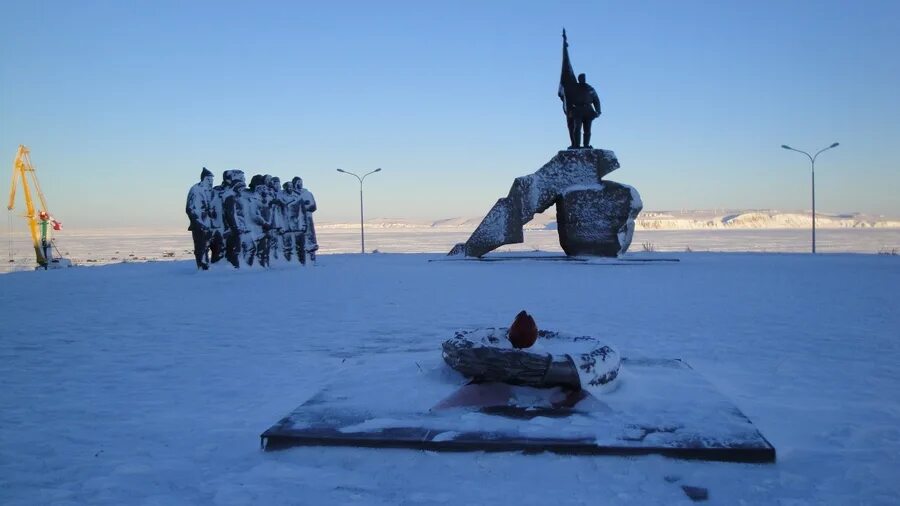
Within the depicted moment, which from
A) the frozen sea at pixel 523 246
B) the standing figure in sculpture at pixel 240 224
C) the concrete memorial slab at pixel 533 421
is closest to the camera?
the concrete memorial slab at pixel 533 421

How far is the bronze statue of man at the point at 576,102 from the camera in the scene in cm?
2086

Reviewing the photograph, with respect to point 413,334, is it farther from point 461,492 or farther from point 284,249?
point 284,249

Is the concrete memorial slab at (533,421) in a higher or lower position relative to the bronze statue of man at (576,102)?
lower

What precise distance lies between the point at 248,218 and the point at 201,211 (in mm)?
1715

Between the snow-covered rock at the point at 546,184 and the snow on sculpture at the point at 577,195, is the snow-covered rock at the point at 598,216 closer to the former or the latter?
the snow on sculpture at the point at 577,195

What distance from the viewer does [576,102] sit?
20969 mm

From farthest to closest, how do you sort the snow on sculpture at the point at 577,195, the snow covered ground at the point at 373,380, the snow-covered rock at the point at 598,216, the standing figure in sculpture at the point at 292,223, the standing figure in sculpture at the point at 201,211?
the standing figure in sculpture at the point at 292,223, the snow on sculpture at the point at 577,195, the snow-covered rock at the point at 598,216, the standing figure in sculpture at the point at 201,211, the snow covered ground at the point at 373,380

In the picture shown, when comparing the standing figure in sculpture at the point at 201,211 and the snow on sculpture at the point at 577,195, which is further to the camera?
the snow on sculpture at the point at 577,195

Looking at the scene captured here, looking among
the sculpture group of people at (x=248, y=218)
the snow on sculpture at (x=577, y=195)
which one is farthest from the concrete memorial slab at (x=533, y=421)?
the snow on sculpture at (x=577, y=195)

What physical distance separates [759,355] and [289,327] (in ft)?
18.9

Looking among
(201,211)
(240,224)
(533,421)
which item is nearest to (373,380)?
(533,421)

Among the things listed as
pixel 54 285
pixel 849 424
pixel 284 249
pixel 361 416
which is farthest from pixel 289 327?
pixel 284 249

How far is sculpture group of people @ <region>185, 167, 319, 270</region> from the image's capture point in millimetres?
18359

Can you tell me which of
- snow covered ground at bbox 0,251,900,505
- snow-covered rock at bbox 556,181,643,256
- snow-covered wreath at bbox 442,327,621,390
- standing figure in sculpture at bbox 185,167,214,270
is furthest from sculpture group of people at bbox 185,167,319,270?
snow-covered wreath at bbox 442,327,621,390
